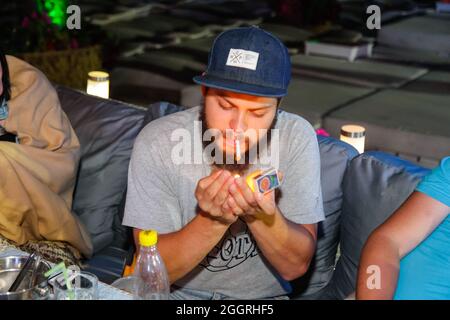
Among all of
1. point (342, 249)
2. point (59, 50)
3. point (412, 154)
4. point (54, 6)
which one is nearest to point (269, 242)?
point (342, 249)

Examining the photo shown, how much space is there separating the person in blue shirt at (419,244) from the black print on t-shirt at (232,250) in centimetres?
40

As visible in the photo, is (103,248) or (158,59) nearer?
(103,248)

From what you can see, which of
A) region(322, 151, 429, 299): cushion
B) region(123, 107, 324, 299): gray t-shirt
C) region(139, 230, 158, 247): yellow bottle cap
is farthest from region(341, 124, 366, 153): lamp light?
region(139, 230, 158, 247): yellow bottle cap

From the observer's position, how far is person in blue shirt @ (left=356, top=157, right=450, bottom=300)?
206 cm

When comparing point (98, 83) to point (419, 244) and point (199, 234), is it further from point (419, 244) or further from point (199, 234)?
→ point (419, 244)

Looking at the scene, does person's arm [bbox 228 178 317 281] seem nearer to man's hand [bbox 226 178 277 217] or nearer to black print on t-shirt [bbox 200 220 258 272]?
man's hand [bbox 226 178 277 217]

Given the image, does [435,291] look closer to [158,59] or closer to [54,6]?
[54,6]

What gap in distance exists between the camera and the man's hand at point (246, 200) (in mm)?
1793

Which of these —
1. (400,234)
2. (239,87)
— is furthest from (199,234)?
(400,234)

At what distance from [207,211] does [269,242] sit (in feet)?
0.93

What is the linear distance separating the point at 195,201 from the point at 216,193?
416 mm

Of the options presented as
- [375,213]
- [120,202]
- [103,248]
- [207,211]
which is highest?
[207,211]

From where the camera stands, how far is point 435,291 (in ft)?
6.77

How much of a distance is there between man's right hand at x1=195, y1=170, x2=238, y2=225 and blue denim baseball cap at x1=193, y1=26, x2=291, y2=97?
36cm
